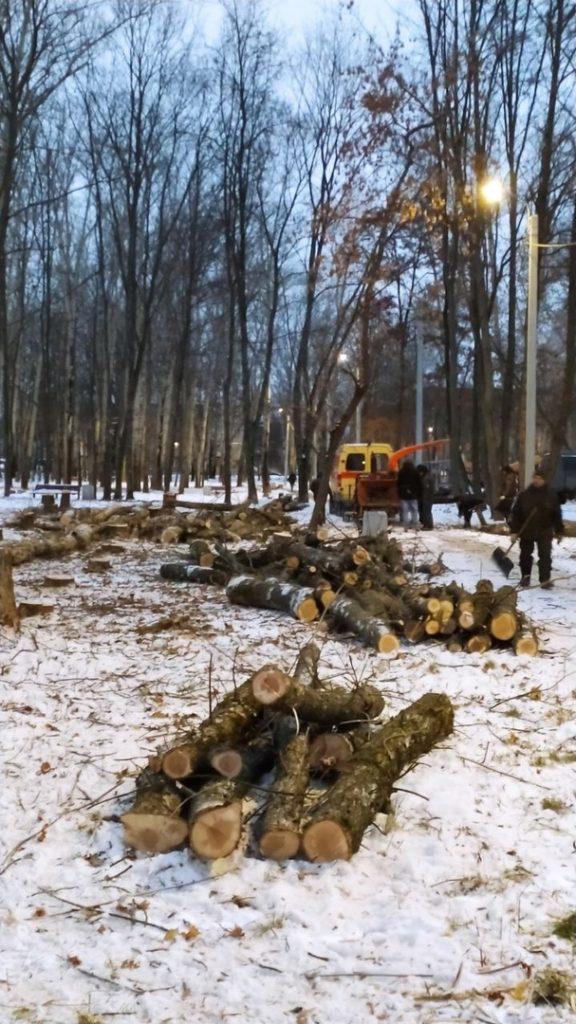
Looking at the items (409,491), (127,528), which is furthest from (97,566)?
(409,491)

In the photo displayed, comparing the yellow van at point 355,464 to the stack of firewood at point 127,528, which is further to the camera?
the yellow van at point 355,464

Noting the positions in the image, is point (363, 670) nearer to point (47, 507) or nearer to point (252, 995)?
point (252, 995)

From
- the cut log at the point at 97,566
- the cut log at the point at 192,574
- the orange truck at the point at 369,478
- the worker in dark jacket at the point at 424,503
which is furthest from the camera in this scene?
the orange truck at the point at 369,478

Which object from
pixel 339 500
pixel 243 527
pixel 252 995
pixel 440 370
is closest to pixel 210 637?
pixel 252 995

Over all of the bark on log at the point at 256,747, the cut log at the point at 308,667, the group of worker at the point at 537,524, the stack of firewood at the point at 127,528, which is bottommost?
the bark on log at the point at 256,747

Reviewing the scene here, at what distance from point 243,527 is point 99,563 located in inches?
224

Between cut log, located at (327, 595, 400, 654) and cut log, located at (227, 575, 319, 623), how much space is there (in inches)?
10.1

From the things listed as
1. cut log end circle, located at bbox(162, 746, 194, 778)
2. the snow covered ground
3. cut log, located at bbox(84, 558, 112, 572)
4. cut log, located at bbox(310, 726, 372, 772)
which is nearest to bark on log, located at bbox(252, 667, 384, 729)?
cut log, located at bbox(310, 726, 372, 772)

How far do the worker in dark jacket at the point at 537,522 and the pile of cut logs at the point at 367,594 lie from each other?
3.97ft

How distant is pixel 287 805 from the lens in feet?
15.0

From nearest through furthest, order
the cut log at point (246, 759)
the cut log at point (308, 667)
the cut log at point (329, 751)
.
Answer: the cut log at point (246, 759)
the cut log at point (329, 751)
the cut log at point (308, 667)

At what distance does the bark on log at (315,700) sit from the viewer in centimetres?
528

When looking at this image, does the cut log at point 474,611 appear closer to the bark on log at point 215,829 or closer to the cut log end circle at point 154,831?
the bark on log at point 215,829

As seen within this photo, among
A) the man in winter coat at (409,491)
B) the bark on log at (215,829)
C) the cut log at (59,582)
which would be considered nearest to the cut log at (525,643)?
the bark on log at (215,829)
